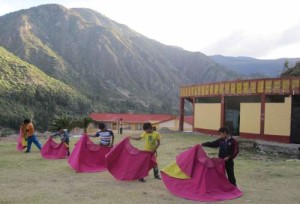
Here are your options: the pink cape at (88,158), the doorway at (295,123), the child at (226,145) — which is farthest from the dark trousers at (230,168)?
the doorway at (295,123)

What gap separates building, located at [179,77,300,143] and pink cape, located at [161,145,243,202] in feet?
62.4

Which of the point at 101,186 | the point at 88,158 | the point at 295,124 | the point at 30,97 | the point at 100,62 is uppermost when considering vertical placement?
the point at 100,62

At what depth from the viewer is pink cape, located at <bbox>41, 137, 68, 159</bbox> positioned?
16.0 m

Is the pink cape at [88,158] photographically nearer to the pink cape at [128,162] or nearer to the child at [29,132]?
the pink cape at [128,162]

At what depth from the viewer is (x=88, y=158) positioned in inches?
497

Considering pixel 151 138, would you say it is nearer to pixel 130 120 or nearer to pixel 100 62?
pixel 130 120

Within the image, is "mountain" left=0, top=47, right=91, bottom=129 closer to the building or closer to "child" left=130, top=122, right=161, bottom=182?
the building

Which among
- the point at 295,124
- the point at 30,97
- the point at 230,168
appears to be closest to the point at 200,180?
the point at 230,168

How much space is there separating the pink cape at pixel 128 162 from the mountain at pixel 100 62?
77508 millimetres

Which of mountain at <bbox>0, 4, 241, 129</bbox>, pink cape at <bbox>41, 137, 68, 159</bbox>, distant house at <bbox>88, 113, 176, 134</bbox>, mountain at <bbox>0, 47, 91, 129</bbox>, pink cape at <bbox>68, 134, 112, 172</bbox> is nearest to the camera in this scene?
pink cape at <bbox>68, 134, 112, 172</bbox>

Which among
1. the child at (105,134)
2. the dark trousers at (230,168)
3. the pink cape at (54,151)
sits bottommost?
the pink cape at (54,151)

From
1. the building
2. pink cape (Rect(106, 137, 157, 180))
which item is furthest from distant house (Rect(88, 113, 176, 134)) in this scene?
pink cape (Rect(106, 137, 157, 180))

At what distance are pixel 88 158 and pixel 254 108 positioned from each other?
63.8ft

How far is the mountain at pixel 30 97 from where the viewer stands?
65.9 meters
